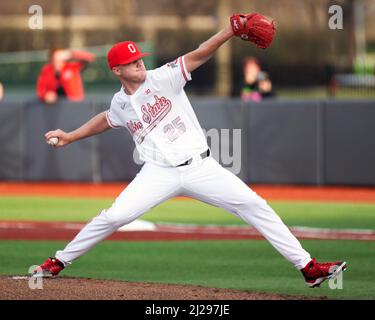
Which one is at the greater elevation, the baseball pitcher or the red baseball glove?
the red baseball glove

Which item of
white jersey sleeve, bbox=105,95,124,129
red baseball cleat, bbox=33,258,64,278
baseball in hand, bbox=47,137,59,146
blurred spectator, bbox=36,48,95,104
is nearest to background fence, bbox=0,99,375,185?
blurred spectator, bbox=36,48,95,104

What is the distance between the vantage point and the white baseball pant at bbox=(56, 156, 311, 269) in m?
7.18

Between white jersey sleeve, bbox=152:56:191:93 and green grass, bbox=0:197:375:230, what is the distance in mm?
5315

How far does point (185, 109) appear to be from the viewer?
288 inches

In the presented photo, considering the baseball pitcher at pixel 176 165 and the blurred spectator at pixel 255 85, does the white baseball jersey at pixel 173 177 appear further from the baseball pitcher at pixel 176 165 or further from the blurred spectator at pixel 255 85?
the blurred spectator at pixel 255 85

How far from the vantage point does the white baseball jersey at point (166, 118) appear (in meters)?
7.22

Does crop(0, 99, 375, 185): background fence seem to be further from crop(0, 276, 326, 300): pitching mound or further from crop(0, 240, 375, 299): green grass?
crop(0, 276, 326, 300): pitching mound

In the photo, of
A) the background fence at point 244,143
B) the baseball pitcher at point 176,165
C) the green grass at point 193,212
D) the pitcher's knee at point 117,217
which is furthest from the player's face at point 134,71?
the background fence at point 244,143

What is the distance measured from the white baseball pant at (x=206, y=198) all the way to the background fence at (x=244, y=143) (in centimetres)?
818

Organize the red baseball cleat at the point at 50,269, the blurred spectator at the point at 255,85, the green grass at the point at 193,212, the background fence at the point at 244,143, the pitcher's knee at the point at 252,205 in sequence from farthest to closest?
the blurred spectator at the point at 255,85 < the background fence at the point at 244,143 < the green grass at the point at 193,212 < the red baseball cleat at the point at 50,269 < the pitcher's knee at the point at 252,205

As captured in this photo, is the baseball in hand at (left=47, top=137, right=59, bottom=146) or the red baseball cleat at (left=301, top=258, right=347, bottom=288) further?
→ the baseball in hand at (left=47, top=137, right=59, bottom=146)

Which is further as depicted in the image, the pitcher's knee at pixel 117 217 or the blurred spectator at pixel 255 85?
the blurred spectator at pixel 255 85

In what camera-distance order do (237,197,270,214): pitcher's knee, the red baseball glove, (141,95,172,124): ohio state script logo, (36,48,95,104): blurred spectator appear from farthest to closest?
(36,48,95,104): blurred spectator → (141,95,172,124): ohio state script logo → (237,197,270,214): pitcher's knee → the red baseball glove

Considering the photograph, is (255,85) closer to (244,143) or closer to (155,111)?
(244,143)
